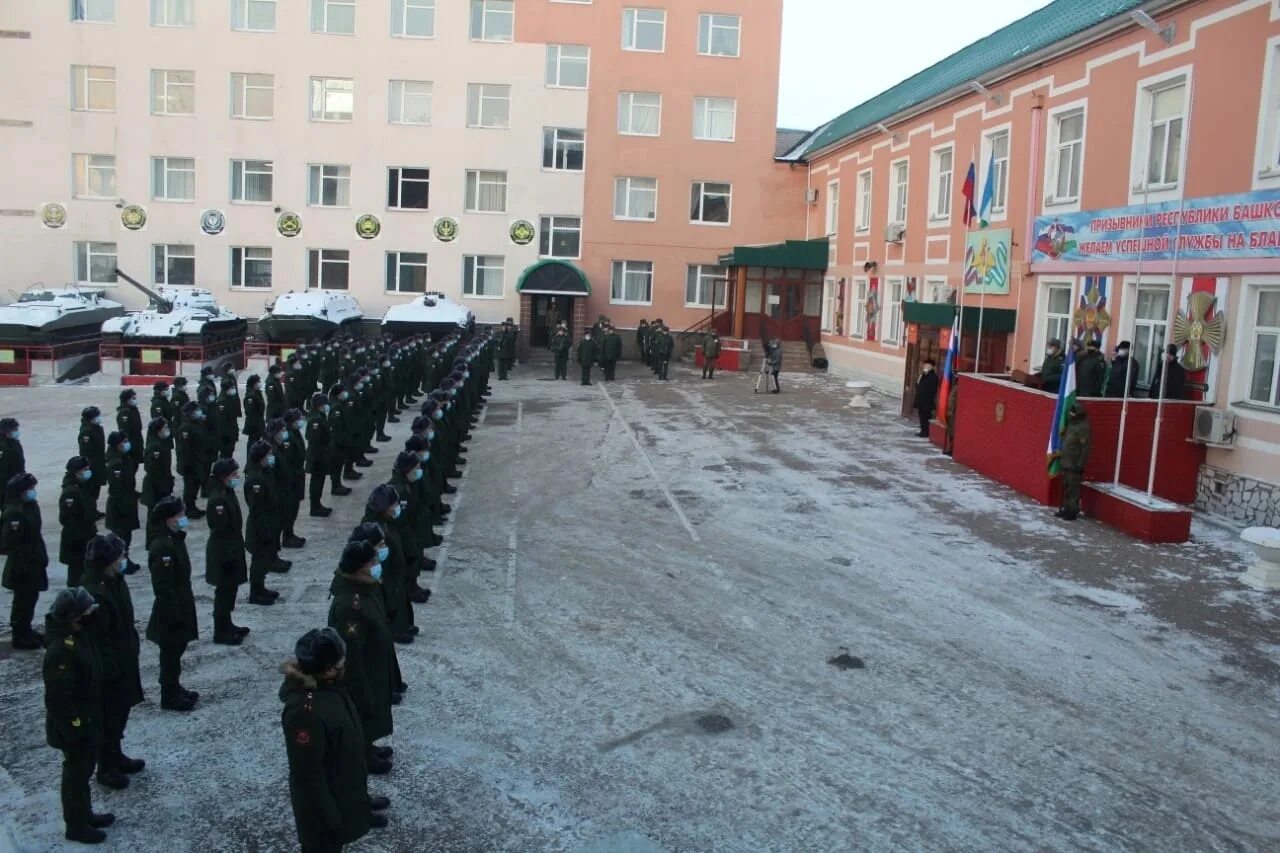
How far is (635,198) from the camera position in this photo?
37438 millimetres

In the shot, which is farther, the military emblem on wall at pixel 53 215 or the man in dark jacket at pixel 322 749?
the military emblem on wall at pixel 53 215

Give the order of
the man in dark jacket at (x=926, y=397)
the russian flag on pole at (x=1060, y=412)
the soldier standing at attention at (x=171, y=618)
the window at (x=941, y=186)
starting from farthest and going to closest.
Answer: the window at (x=941, y=186), the man in dark jacket at (x=926, y=397), the russian flag on pole at (x=1060, y=412), the soldier standing at attention at (x=171, y=618)

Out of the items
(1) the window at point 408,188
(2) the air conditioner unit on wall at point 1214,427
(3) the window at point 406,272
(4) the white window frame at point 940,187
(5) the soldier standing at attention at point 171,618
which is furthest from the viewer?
(3) the window at point 406,272

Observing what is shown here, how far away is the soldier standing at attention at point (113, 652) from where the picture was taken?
6258 mm

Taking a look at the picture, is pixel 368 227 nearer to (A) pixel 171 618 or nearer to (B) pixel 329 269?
(B) pixel 329 269

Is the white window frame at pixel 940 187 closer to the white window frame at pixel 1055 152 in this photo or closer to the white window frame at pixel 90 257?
the white window frame at pixel 1055 152

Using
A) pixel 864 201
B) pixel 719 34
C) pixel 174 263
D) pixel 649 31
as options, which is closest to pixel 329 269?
pixel 174 263

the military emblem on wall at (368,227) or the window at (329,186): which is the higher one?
the window at (329,186)

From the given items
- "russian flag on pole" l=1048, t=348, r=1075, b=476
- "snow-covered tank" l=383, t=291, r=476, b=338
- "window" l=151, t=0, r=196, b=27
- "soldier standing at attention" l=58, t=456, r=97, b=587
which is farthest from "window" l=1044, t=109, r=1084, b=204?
"window" l=151, t=0, r=196, b=27

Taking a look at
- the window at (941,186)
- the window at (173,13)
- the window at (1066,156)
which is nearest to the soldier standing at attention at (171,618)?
the window at (1066,156)

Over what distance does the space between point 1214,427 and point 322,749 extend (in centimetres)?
1295

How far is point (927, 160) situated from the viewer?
85.4 ft

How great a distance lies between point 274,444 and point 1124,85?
14.3 m

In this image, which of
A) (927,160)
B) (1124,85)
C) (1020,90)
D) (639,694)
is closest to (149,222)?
(927,160)
